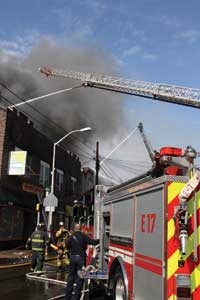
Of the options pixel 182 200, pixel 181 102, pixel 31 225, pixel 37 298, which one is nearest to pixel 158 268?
pixel 182 200

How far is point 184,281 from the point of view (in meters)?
4.36

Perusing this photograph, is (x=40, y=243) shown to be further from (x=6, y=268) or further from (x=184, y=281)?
(x=184, y=281)

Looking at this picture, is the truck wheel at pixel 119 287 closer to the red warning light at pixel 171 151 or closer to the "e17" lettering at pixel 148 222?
the "e17" lettering at pixel 148 222

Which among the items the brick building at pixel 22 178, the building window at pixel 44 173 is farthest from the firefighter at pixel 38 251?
the building window at pixel 44 173

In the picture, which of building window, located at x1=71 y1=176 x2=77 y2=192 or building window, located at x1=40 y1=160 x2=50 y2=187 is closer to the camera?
building window, located at x1=40 y1=160 x2=50 y2=187

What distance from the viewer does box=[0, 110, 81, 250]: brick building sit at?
73.9ft

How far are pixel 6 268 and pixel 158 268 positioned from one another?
34.4 feet

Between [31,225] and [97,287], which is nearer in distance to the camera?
[97,287]

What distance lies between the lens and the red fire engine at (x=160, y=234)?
4406 millimetres

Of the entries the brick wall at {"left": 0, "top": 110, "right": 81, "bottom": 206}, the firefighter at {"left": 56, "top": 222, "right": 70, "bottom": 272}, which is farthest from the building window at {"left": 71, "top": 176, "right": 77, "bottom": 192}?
the firefighter at {"left": 56, "top": 222, "right": 70, "bottom": 272}

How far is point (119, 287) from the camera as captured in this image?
6324 mm

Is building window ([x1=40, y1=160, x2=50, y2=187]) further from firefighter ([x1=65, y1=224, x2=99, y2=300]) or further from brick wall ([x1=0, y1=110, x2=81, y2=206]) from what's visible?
firefighter ([x1=65, y1=224, x2=99, y2=300])

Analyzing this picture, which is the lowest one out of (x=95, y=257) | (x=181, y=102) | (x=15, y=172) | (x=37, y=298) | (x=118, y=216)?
(x=37, y=298)

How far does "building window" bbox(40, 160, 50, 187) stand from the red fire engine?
2159cm
